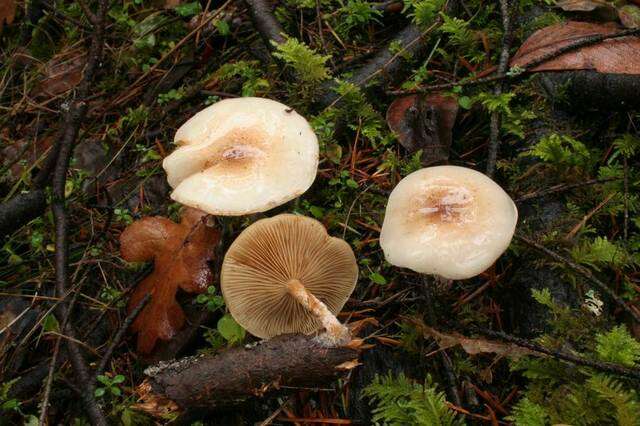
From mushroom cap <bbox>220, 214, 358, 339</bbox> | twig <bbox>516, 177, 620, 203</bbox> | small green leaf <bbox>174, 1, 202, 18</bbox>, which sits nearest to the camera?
mushroom cap <bbox>220, 214, 358, 339</bbox>

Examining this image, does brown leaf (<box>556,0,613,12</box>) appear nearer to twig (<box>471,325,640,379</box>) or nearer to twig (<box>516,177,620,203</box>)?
twig (<box>516,177,620,203</box>)

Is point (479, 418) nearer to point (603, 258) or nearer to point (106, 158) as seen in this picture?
point (603, 258)

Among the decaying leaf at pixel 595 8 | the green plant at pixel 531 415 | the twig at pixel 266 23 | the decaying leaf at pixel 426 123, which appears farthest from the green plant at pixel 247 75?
the green plant at pixel 531 415

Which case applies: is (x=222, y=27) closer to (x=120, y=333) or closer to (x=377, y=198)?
(x=377, y=198)

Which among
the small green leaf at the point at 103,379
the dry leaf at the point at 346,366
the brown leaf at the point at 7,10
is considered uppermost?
the brown leaf at the point at 7,10

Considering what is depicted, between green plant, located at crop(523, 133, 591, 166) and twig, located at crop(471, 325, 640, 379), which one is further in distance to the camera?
green plant, located at crop(523, 133, 591, 166)

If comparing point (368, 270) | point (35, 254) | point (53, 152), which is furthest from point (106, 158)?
point (368, 270)

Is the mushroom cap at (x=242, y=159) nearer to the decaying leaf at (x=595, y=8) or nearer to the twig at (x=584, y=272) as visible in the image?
the twig at (x=584, y=272)

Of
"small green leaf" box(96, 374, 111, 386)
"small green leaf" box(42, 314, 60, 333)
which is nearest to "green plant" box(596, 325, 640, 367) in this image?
"small green leaf" box(96, 374, 111, 386)
